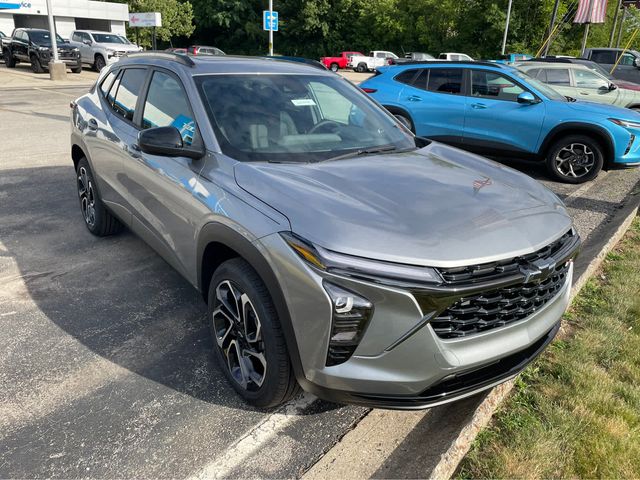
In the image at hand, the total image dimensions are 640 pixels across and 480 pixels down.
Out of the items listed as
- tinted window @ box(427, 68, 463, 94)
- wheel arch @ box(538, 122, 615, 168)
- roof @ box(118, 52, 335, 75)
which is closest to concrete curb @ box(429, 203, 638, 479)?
roof @ box(118, 52, 335, 75)

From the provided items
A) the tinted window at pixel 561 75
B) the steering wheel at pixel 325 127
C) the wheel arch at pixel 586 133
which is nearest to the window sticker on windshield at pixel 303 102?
the steering wheel at pixel 325 127

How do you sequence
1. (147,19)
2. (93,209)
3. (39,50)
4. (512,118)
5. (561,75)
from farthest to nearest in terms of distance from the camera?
(147,19) → (39,50) → (561,75) → (512,118) → (93,209)

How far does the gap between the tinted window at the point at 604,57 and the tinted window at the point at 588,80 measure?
420 inches

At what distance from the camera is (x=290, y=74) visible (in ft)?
11.8

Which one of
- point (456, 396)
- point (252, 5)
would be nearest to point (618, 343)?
point (456, 396)

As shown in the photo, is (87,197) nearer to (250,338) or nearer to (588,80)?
(250,338)

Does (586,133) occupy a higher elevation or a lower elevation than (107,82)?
lower

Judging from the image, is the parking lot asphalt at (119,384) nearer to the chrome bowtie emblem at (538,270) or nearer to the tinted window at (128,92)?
the chrome bowtie emblem at (538,270)

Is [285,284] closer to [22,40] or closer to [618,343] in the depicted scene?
[618,343]

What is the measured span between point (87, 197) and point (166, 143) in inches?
102

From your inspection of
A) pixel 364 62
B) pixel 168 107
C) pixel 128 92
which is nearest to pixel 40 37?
pixel 128 92

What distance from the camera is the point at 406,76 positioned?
8875 mm

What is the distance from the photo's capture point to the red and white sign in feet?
112

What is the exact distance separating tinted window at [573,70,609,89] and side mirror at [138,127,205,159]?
10.4 meters
